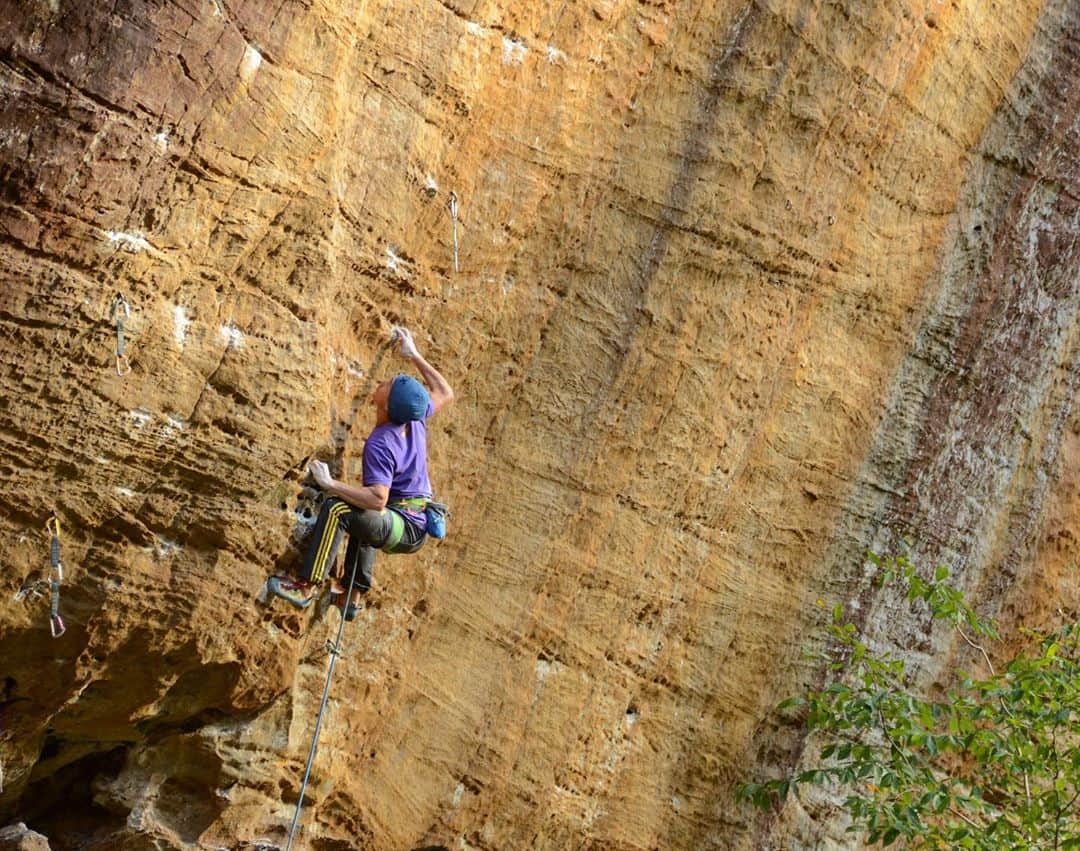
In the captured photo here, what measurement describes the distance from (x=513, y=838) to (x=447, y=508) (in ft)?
6.49

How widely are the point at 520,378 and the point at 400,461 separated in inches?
49.1

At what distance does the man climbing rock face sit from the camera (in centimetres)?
657

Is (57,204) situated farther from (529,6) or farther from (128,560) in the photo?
(529,6)

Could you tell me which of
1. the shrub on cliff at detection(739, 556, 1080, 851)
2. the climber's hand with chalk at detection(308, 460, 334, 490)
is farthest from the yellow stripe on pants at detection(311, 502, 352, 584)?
the shrub on cliff at detection(739, 556, 1080, 851)

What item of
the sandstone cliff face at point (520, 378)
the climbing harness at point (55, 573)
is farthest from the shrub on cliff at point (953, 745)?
the climbing harness at point (55, 573)

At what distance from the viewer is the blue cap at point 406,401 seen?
6.62 metres

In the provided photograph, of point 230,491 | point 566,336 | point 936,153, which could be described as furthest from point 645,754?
point 936,153

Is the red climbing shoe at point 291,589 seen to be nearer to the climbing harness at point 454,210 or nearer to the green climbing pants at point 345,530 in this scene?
the green climbing pants at point 345,530

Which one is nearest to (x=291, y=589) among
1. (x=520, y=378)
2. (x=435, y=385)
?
(x=435, y=385)

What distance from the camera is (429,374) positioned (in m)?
7.07

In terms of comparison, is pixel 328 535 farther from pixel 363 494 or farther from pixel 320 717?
pixel 320 717

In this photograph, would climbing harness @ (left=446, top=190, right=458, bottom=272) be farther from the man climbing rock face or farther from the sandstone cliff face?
the man climbing rock face

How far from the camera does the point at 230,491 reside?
646 cm

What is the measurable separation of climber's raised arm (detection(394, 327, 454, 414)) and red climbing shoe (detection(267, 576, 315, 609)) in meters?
1.14
